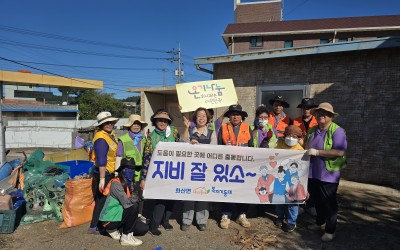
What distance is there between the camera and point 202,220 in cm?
386

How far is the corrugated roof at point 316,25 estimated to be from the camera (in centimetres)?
2364

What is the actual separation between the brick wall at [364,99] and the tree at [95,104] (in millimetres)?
38478

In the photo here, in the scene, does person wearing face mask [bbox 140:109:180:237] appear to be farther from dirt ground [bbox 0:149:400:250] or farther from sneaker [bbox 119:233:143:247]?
sneaker [bbox 119:233:143:247]

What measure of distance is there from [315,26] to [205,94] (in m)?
24.9

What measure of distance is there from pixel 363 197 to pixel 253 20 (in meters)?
28.1

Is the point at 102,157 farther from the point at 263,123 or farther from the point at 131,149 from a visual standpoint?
the point at 263,123

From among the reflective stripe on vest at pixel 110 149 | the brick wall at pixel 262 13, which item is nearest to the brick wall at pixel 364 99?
the reflective stripe on vest at pixel 110 149

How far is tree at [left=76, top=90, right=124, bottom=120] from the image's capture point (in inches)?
1570

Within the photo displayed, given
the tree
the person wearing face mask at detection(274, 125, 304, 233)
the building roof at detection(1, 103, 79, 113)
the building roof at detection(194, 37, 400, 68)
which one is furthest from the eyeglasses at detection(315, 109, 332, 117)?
the tree

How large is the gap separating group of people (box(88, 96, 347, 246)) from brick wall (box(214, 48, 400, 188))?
3.03 meters

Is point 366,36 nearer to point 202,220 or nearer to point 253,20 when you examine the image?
point 253,20

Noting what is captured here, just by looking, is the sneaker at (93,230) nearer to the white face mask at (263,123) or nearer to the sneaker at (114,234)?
the sneaker at (114,234)

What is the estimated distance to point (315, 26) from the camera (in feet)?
81.4

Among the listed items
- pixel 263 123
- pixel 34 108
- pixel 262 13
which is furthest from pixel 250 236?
pixel 34 108
